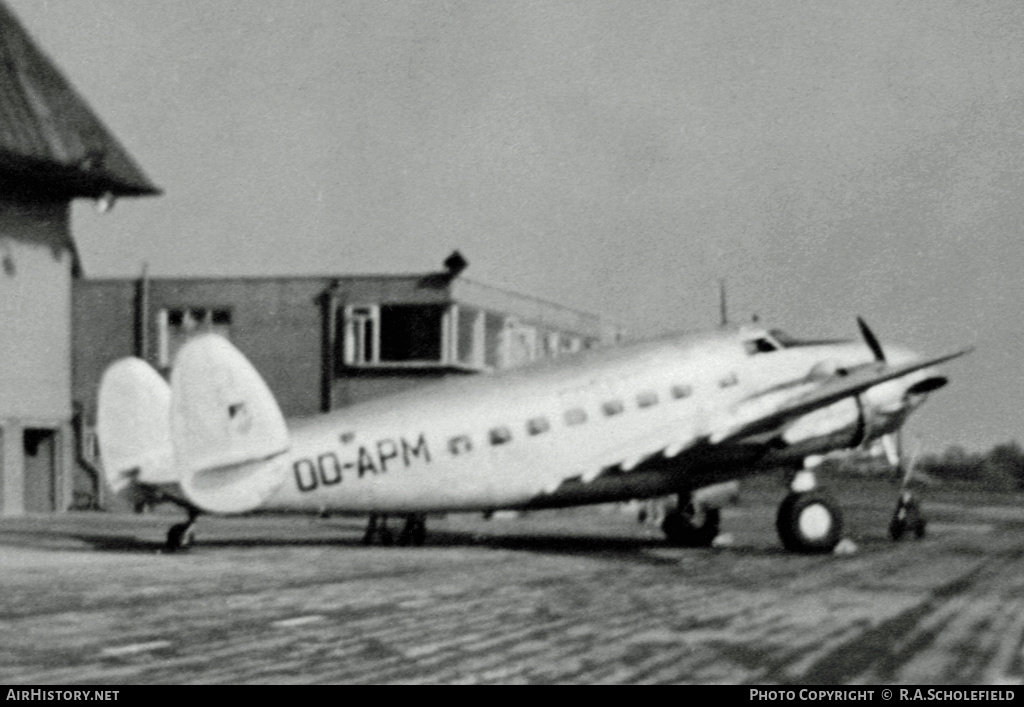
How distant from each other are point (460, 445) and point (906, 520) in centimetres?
1199

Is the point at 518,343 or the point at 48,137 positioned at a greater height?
the point at 48,137

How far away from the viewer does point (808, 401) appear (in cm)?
2606

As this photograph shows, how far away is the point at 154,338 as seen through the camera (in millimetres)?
56188

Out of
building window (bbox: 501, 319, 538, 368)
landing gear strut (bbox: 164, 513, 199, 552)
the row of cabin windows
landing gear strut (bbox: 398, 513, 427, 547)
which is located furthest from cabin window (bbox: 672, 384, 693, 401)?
building window (bbox: 501, 319, 538, 368)

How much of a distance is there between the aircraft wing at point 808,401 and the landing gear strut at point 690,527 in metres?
3.08

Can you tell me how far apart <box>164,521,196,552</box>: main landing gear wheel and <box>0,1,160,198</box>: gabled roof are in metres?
26.2

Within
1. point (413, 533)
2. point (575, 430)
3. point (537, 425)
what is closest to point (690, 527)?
point (575, 430)

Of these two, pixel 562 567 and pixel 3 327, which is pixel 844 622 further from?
pixel 3 327

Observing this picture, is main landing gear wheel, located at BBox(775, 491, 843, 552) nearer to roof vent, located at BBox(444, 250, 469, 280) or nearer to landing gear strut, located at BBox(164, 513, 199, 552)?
landing gear strut, located at BBox(164, 513, 199, 552)

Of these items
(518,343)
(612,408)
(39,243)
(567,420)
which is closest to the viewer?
(567,420)

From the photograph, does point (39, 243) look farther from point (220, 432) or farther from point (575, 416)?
point (575, 416)

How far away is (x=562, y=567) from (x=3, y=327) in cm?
3343
